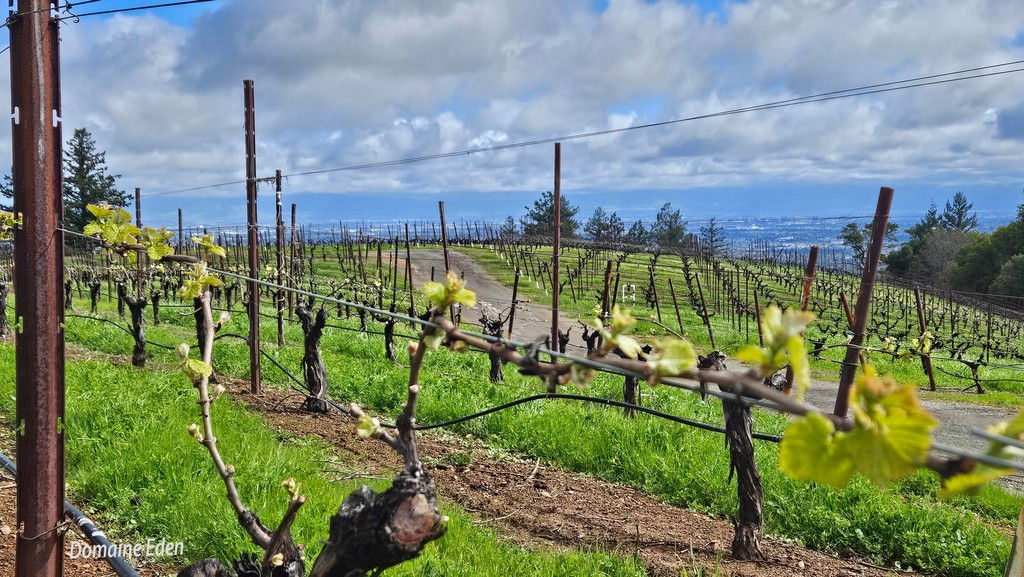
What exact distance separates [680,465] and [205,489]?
345 cm

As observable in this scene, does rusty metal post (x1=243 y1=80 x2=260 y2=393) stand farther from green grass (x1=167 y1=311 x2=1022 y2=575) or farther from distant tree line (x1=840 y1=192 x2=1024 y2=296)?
distant tree line (x1=840 y1=192 x2=1024 y2=296)

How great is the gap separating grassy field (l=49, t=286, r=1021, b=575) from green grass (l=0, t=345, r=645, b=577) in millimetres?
49

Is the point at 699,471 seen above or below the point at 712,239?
below

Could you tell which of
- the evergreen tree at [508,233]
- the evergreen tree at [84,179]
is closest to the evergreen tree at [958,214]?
the evergreen tree at [508,233]

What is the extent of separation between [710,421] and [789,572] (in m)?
3.33

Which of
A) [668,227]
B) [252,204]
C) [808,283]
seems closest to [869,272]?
[808,283]

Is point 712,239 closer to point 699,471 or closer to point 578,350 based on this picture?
point 578,350

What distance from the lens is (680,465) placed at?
5434 millimetres

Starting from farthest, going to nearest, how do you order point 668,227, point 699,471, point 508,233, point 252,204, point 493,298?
point 668,227 → point 508,233 → point 493,298 → point 252,204 → point 699,471

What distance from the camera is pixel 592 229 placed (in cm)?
7325

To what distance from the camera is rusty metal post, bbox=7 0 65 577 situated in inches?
93.7

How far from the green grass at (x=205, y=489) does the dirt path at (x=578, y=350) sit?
2.02 metres

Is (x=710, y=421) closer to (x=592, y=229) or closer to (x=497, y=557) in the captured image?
(x=497, y=557)

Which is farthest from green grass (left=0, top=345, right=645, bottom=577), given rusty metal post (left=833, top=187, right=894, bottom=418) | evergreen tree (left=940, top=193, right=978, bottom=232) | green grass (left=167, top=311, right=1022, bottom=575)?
evergreen tree (left=940, top=193, right=978, bottom=232)
